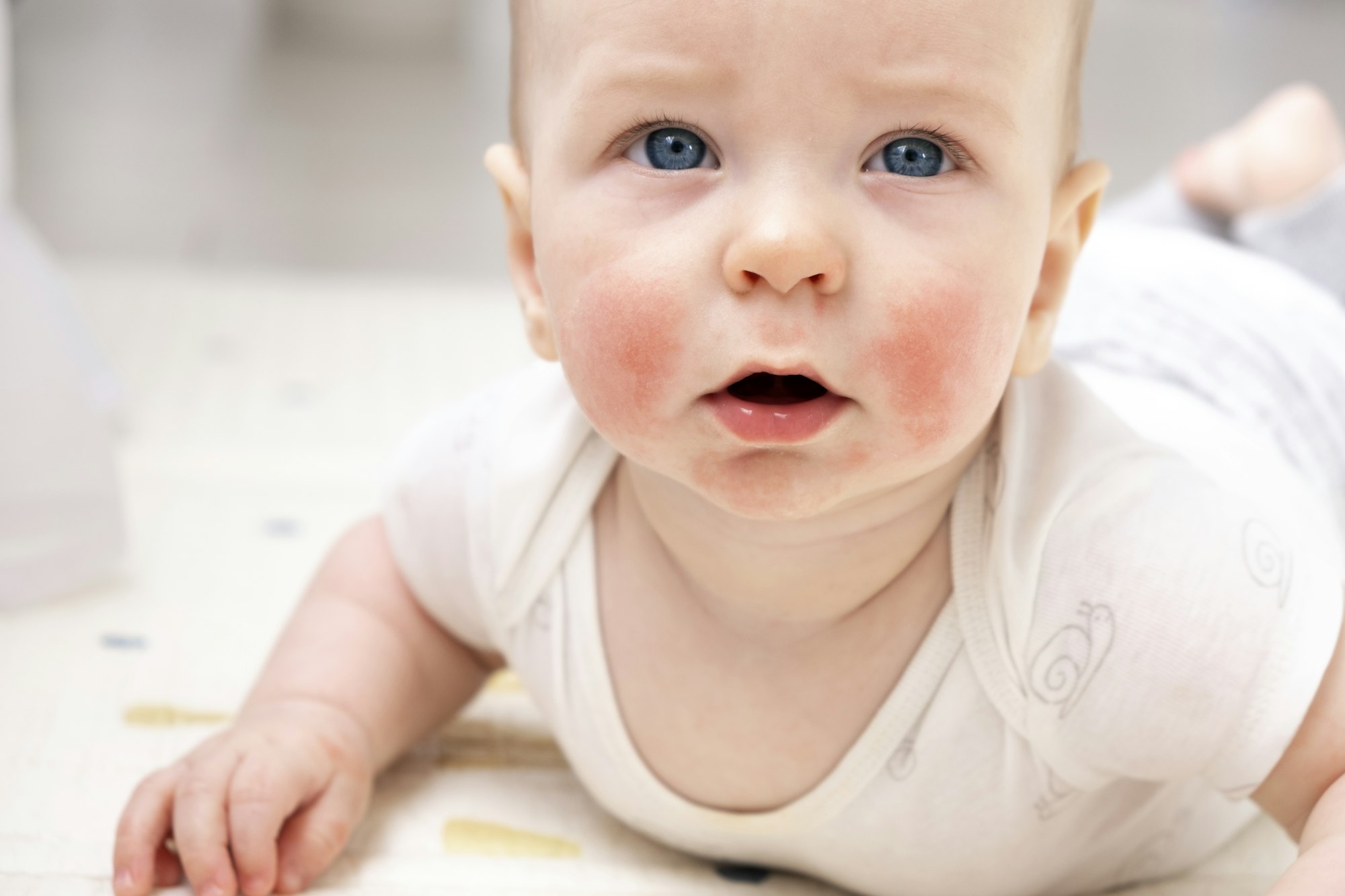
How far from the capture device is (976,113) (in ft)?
1.74

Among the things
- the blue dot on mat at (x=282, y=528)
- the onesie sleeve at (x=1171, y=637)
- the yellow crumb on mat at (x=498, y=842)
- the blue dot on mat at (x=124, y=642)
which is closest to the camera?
the onesie sleeve at (x=1171, y=637)

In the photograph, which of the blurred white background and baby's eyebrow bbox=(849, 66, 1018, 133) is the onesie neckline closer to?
baby's eyebrow bbox=(849, 66, 1018, 133)

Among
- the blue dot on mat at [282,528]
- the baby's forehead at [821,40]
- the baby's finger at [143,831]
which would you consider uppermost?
the baby's forehead at [821,40]

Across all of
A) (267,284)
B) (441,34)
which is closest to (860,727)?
(267,284)

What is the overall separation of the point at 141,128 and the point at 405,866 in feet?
5.07

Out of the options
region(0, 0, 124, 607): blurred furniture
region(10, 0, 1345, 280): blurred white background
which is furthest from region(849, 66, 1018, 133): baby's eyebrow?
region(10, 0, 1345, 280): blurred white background

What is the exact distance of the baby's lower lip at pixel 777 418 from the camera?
0.53 metres

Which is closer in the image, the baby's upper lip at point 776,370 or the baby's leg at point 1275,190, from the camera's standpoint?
the baby's upper lip at point 776,370

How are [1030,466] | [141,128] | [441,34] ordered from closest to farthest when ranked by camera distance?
1. [1030,466]
2. [141,128]
3. [441,34]

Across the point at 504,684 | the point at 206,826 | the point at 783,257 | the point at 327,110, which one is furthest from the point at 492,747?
the point at 327,110

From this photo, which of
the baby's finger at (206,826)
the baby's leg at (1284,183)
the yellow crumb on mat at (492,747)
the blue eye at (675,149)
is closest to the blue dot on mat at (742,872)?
the yellow crumb on mat at (492,747)

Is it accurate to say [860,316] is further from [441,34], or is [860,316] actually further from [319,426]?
[441,34]

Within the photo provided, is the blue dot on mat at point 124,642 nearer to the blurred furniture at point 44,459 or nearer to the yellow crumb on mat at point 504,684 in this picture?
the blurred furniture at point 44,459

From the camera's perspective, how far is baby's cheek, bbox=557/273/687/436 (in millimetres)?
526
